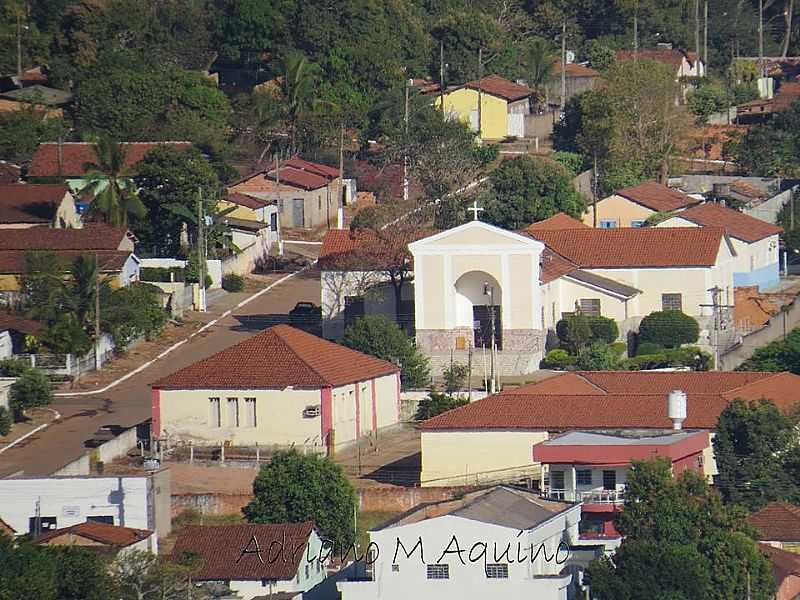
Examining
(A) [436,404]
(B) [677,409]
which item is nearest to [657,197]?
(A) [436,404]

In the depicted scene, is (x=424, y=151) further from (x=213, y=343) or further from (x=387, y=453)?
(x=387, y=453)

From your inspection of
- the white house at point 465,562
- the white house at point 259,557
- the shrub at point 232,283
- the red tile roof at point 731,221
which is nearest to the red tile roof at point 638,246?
the red tile roof at point 731,221

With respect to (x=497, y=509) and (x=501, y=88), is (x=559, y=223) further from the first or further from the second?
(x=497, y=509)

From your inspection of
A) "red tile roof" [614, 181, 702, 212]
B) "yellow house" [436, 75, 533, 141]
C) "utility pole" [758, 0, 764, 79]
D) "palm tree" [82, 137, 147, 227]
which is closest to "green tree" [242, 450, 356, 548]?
"palm tree" [82, 137, 147, 227]

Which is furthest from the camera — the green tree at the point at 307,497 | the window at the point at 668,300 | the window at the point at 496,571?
the window at the point at 668,300

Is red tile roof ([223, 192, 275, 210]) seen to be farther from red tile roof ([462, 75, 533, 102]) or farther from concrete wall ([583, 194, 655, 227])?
red tile roof ([462, 75, 533, 102])

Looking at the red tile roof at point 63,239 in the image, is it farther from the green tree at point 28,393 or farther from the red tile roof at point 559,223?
the red tile roof at point 559,223
